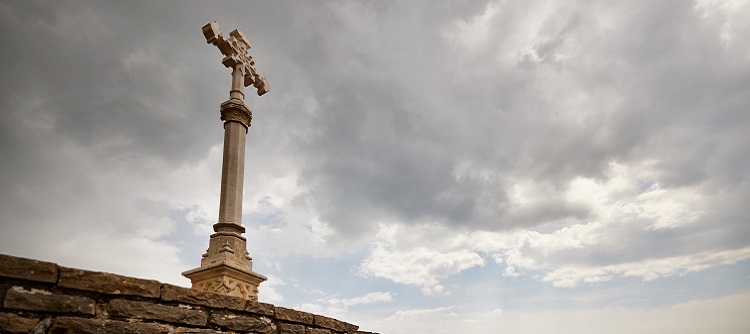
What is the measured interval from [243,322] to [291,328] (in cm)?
56

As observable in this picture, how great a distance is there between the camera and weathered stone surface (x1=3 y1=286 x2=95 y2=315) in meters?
2.49

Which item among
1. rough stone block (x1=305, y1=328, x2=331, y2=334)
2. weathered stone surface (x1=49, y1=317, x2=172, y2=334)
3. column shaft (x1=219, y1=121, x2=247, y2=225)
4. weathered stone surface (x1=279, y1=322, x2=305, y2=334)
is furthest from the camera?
column shaft (x1=219, y1=121, x2=247, y2=225)

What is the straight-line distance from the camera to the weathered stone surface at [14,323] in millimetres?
2428

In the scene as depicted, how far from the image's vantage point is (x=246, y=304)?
12.2 feet

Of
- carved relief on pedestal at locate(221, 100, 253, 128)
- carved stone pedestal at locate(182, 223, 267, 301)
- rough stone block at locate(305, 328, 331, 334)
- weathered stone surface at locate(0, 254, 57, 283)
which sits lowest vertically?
rough stone block at locate(305, 328, 331, 334)

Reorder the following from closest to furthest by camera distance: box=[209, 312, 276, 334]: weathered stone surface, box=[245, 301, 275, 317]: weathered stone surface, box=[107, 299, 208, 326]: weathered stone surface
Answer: box=[107, 299, 208, 326]: weathered stone surface
box=[209, 312, 276, 334]: weathered stone surface
box=[245, 301, 275, 317]: weathered stone surface

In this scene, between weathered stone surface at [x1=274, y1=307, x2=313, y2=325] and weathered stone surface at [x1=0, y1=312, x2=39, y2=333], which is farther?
weathered stone surface at [x1=274, y1=307, x2=313, y2=325]

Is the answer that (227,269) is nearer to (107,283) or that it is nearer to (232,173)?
(232,173)

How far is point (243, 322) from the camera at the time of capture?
3.64 m

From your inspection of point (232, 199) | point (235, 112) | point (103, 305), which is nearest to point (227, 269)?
point (232, 199)

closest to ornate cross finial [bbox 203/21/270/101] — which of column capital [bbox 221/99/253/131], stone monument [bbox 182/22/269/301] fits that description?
stone monument [bbox 182/22/269/301]

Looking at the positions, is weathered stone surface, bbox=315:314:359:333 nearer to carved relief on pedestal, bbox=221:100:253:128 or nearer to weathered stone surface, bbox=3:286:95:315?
weathered stone surface, bbox=3:286:95:315

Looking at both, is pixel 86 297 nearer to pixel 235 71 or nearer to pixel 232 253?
pixel 232 253

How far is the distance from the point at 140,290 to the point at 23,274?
2.24 feet
